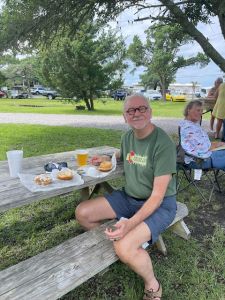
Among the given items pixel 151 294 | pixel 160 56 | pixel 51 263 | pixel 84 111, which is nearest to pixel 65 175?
pixel 51 263

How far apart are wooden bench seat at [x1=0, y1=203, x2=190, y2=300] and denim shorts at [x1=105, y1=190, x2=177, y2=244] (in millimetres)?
340

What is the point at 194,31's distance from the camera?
22.8ft

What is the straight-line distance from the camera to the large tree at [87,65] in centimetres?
1777

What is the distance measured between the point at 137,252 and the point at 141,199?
0.55 m

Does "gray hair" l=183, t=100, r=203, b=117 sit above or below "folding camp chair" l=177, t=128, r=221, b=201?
above

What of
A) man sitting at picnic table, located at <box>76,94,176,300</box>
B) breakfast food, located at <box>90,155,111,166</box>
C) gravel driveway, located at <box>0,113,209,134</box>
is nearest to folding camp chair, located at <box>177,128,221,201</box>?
breakfast food, located at <box>90,155,111,166</box>

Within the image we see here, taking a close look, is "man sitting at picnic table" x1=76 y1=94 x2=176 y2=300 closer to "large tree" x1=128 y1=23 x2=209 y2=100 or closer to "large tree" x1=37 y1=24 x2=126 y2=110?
"large tree" x1=37 y1=24 x2=126 y2=110

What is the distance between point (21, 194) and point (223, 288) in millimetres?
1734

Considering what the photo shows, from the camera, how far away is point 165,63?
35.0m

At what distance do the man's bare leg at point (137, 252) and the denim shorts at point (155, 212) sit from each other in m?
0.07

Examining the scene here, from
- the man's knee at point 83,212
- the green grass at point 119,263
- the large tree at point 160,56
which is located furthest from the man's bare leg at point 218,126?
the large tree at point 160,56

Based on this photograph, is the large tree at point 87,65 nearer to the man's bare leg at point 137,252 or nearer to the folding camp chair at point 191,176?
the folding camp chair at point 191,176

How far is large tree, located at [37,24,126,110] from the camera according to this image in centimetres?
1777

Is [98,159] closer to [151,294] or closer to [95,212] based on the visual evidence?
[95,212]
